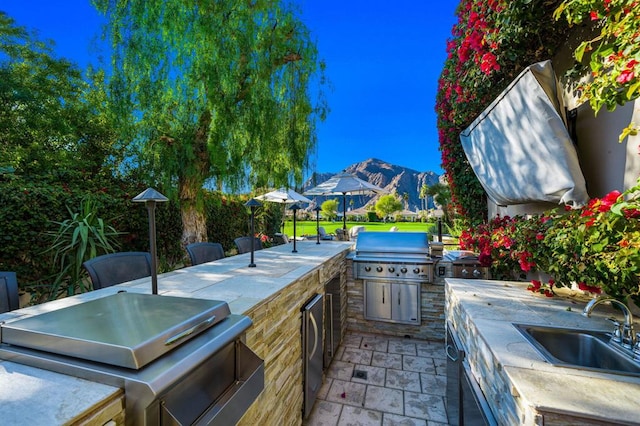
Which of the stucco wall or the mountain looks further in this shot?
the mountain

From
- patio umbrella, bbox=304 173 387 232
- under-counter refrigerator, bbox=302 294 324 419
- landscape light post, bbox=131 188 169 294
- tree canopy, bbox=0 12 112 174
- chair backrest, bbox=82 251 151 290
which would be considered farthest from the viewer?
patio umbrella, bbox=304 173 387 232

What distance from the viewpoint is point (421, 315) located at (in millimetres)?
4207

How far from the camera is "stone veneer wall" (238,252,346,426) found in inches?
68.9

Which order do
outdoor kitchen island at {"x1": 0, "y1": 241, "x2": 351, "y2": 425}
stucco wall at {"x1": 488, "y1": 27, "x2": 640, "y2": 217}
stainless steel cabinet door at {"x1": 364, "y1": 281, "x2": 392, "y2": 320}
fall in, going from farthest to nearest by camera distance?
stainless steel cabinet door at {"x1": 364, "y1": 281, "x2": 392, "y2": 320} < stucco wall at {"x1": 488, "y1": 27, "x2": 640, "y2": 217} < outdoor kitchen island at {"x1": 0, "y1": 241, "x2": 351, "y2": 425}

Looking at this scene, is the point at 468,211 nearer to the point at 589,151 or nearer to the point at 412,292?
the point at 412,292

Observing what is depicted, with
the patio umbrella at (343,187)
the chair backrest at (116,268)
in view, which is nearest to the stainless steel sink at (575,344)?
the chair backrest at (116,268)

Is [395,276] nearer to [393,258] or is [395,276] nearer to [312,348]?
[393,258]

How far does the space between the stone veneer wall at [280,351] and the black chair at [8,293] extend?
1674 millimetres

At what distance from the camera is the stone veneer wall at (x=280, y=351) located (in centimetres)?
175

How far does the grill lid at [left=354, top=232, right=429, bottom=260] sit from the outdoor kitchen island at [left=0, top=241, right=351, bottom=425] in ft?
4.27

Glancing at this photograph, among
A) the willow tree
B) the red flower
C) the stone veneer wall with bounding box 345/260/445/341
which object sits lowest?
the stone veneer wall with bounding box 345/260/445/341

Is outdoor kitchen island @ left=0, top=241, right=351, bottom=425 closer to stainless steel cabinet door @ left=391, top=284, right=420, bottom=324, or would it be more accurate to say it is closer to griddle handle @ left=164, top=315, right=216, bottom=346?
griddle handle @ left=164, top=315, right=216, bottom=346

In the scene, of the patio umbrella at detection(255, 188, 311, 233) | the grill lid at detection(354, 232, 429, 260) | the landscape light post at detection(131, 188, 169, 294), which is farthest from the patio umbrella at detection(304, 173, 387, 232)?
the landscape light post at detection(131, 188, 169, 294)

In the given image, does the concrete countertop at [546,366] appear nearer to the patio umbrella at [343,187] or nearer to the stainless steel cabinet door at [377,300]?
the stainless steel cabinet door at [377,300]
